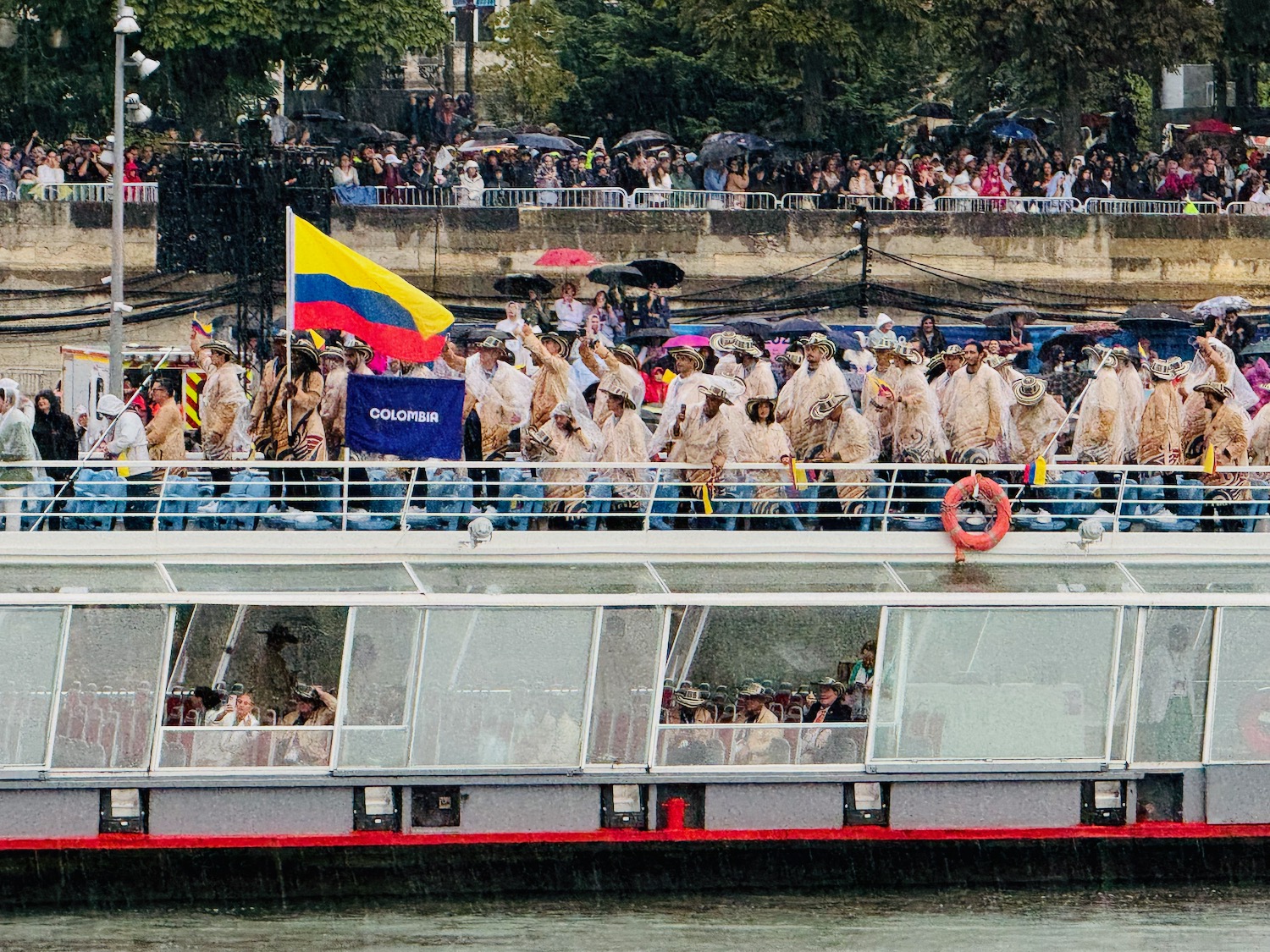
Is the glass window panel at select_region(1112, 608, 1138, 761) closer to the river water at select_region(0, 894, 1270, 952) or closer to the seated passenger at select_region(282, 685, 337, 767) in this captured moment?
the river water at select_region(0, 894, 1270, 952)

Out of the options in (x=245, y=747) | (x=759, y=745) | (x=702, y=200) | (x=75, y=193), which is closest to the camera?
(x=245, y=747)

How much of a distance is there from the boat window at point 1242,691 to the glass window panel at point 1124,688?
61 centimetres

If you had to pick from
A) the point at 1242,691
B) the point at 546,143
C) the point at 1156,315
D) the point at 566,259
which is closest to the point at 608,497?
the point at 1242,691

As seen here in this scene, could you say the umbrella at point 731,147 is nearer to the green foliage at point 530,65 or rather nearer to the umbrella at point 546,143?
the umbrella at point 546,143

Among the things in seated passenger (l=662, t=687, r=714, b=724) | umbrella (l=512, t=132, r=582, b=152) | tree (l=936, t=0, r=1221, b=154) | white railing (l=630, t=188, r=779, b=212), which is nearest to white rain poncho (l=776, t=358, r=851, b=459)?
seated passenger (l=662, t=687, r=714, b=724)

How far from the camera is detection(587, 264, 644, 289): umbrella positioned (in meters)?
35.8

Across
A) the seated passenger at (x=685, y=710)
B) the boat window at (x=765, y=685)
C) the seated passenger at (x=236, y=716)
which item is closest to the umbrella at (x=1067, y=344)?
the boat window at (x=765, y=685)

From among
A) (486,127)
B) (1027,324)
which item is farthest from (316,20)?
(1027,324)

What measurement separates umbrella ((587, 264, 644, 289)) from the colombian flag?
1664 centimetres

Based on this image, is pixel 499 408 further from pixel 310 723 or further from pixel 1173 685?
pixel 1173 685

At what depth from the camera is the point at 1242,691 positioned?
17.1 metres

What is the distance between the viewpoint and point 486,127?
1806 inches

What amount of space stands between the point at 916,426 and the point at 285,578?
208 inches

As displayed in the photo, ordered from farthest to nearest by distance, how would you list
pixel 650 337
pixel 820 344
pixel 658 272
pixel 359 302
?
pixel 658 272 < pixel 650 337 < pixel 359 302 < pixel 820 344
